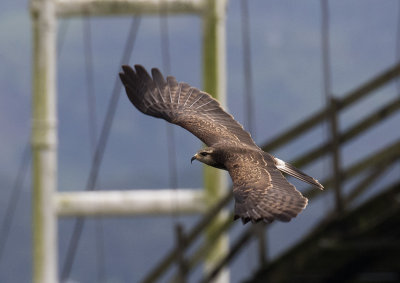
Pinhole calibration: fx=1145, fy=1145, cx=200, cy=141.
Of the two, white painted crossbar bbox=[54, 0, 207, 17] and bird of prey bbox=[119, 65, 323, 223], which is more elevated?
white painted crossbar bbox=[54, 0, 207, 17]

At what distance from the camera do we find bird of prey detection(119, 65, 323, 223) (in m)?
6.97

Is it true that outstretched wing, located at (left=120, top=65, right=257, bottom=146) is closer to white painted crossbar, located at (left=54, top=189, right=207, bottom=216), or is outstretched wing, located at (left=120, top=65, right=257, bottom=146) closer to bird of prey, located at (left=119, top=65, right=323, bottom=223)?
bird of prey, located at (left=119, top=65, right=323, bottom=223)

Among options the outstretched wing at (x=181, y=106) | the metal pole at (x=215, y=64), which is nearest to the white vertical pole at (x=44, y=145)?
the metal pole at (x=215, y=64)

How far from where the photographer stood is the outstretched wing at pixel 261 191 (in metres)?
6.80

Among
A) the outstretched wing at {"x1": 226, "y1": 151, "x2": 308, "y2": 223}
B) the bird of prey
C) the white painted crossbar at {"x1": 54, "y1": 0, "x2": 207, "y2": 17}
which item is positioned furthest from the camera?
the white painted crossbar at {"x1": 54, "y1": 0, "x2": 207, "y2": 17}

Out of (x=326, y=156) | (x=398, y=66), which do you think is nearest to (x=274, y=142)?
(x=326, y=156)

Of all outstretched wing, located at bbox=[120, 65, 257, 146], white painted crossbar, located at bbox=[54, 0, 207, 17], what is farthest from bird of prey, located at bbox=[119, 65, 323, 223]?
white painted crossbar, located at bbox=[54, 0, 207, 17]

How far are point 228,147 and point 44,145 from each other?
23.7ft

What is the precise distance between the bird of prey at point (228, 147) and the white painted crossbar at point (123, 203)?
19.3 ft

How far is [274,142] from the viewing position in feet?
37.9

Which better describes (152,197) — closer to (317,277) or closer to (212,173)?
(212,173)

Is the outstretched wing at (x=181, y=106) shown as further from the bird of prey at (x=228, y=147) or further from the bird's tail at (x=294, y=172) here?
the bird's tail at (x=294, y=172)

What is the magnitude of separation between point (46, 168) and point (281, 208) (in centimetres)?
895

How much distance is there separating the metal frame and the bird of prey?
5638 mm
